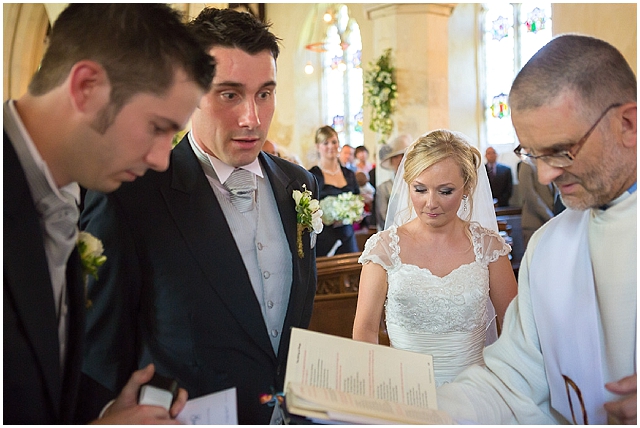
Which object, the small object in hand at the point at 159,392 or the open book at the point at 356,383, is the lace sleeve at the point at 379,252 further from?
the small object in hand at the point at 159,392

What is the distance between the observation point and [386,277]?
3598mm

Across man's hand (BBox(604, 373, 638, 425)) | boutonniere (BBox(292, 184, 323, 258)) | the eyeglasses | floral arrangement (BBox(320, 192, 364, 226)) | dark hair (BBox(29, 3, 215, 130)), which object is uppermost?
dark hair (BBox(29, 3, 215, 130))

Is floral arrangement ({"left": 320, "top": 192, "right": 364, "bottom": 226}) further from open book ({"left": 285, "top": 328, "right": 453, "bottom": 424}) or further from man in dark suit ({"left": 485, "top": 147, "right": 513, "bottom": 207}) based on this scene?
man in dark suit ({"left": 485, "top": 147, "right": 513, "bottom": 207})

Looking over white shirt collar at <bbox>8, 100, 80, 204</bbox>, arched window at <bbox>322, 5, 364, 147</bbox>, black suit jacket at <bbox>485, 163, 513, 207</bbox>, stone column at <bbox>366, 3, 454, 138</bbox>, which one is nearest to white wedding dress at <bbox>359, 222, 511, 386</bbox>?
white shirt collar at <bbox>8, 100, 80, 204</bbox>

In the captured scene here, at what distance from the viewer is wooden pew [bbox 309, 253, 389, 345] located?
4.67m

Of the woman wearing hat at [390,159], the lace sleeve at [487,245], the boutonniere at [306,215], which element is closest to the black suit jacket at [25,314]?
the boutonniere at [306,215]

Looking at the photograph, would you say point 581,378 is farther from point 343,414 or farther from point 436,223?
point 436,223

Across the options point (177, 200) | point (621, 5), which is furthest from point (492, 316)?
point (621, 5)

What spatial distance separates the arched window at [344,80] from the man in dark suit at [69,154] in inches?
693

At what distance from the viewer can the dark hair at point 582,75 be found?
81.2 inches

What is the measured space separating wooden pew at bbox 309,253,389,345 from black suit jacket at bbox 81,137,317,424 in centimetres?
227

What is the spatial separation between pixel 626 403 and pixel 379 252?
178cm

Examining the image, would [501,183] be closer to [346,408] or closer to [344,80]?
[344,80]

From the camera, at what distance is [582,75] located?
2074 mm
